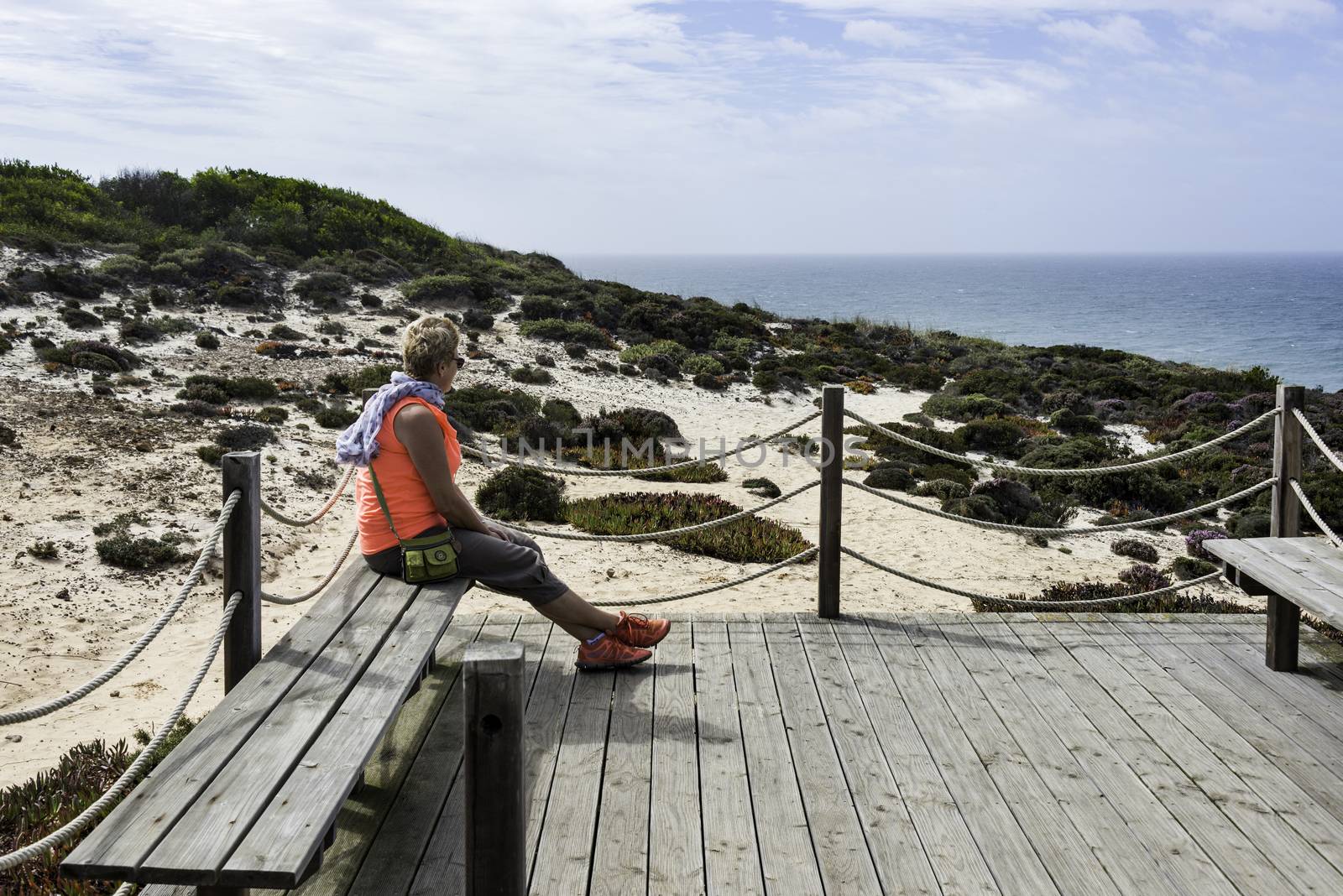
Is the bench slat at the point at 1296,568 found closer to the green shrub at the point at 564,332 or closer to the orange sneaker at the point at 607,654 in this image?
the orange sneaker at the point at 607,654

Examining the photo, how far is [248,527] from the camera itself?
133 inches

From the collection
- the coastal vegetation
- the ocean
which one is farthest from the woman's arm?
the ocean

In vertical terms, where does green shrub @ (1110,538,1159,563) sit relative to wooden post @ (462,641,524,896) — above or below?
below

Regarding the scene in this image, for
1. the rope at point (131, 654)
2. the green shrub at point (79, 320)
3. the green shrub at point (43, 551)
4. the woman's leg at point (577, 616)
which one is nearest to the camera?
the rope at point (131, 654)

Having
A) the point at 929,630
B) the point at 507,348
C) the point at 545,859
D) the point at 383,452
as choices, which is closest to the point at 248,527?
the point at 383,452

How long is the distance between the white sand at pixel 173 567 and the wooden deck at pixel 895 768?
1.51m

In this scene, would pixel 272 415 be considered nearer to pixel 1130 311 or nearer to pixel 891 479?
pixel 891 479

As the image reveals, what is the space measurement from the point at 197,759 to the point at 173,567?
257 inches

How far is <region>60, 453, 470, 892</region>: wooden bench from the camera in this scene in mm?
2146

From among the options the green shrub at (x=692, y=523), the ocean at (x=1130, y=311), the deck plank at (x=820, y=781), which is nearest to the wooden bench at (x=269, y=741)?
the deck plank at (x=820, y=781)

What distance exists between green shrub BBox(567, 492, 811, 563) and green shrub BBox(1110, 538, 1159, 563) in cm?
356

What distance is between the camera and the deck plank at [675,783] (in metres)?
2.97

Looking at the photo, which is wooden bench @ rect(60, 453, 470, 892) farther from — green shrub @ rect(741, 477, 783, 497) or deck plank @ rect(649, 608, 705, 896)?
green shrub @ rect(741, 477, 783, 497)

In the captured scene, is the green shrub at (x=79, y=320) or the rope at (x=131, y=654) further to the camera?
the green shrub at (x=79, y=320)
